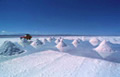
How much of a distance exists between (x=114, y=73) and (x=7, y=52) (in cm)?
810

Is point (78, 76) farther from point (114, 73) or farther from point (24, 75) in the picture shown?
point (24, 75)

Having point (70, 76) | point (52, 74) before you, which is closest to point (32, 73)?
point (52, 74)

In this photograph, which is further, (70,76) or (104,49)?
(104,49)

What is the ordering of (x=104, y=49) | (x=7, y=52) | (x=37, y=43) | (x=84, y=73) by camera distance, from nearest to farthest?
(x=84, y=73)
(x=7, y=52)
(x=104, y=49)
(x=37, y=43)

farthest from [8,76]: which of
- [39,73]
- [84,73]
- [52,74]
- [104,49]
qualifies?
[104,49]

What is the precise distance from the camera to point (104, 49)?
838cm

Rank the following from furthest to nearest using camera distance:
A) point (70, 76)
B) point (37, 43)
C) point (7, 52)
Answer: point (37, 43) → point (7, 52) → point (70, 76)

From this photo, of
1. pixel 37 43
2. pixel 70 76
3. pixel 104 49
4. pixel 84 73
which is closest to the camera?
pixel 70 76

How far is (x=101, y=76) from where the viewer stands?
327 cm

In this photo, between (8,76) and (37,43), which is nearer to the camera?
(8,76)

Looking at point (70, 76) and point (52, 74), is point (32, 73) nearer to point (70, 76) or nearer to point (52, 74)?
point (52, 74)

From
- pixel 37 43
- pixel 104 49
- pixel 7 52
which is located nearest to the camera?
pixel 7 52

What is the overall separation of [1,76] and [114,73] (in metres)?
5.13

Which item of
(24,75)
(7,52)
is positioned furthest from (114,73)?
(7,52)
